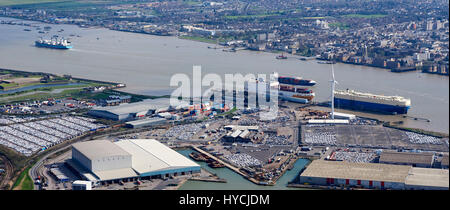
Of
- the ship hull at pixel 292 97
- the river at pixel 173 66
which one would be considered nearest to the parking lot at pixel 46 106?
the river at pixel 173 66

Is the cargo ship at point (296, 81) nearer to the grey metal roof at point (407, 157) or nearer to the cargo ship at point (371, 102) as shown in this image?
the cargo ship at point (371, 102)

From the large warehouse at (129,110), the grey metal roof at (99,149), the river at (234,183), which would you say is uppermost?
the grey metal roof at (99,149)

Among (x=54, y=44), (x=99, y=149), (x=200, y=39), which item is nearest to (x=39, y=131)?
(x=99, y=149)

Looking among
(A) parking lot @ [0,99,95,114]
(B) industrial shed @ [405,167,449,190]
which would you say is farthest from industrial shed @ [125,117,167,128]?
(B) industrial shed @ [405,167,449,190]

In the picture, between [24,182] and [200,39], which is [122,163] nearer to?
[24,182]

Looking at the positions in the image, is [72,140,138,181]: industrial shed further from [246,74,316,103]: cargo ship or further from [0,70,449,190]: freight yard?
[246,74,316,103]: cargo ship
